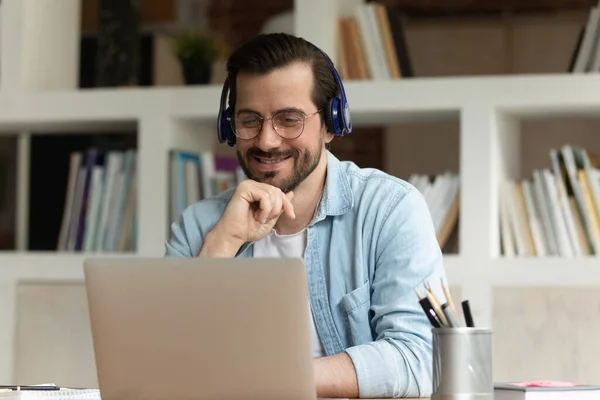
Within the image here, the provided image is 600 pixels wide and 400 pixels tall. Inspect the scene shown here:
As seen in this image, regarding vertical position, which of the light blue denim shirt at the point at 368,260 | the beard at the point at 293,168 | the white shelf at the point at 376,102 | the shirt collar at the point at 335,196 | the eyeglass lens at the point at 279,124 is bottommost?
the light blue denim shirt at the point at 368,260

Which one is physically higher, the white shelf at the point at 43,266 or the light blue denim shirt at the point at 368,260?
the white shelf at the point at 43,266

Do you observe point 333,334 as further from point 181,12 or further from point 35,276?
point 181,12

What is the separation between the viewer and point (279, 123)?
91.3 inches

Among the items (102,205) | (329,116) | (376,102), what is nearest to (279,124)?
(329,116)

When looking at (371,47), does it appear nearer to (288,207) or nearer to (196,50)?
(196,50)

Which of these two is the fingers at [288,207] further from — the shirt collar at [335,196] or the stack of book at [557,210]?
the stack of book at [557,210]

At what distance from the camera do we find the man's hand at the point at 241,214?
83.9 inches

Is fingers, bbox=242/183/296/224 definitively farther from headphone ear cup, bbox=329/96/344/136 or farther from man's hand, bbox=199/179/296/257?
headphone ear cup, bbox=329/96/344/136

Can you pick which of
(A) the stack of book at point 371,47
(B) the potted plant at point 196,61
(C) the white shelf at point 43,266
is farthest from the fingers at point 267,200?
(B) the potted plant at point 196,61

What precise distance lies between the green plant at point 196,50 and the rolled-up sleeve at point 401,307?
1719mm

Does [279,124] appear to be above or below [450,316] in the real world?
above

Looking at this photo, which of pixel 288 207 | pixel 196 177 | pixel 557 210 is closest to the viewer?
pixel 288 207

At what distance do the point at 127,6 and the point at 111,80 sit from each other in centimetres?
82

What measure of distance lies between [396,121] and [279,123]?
4.57 ft
